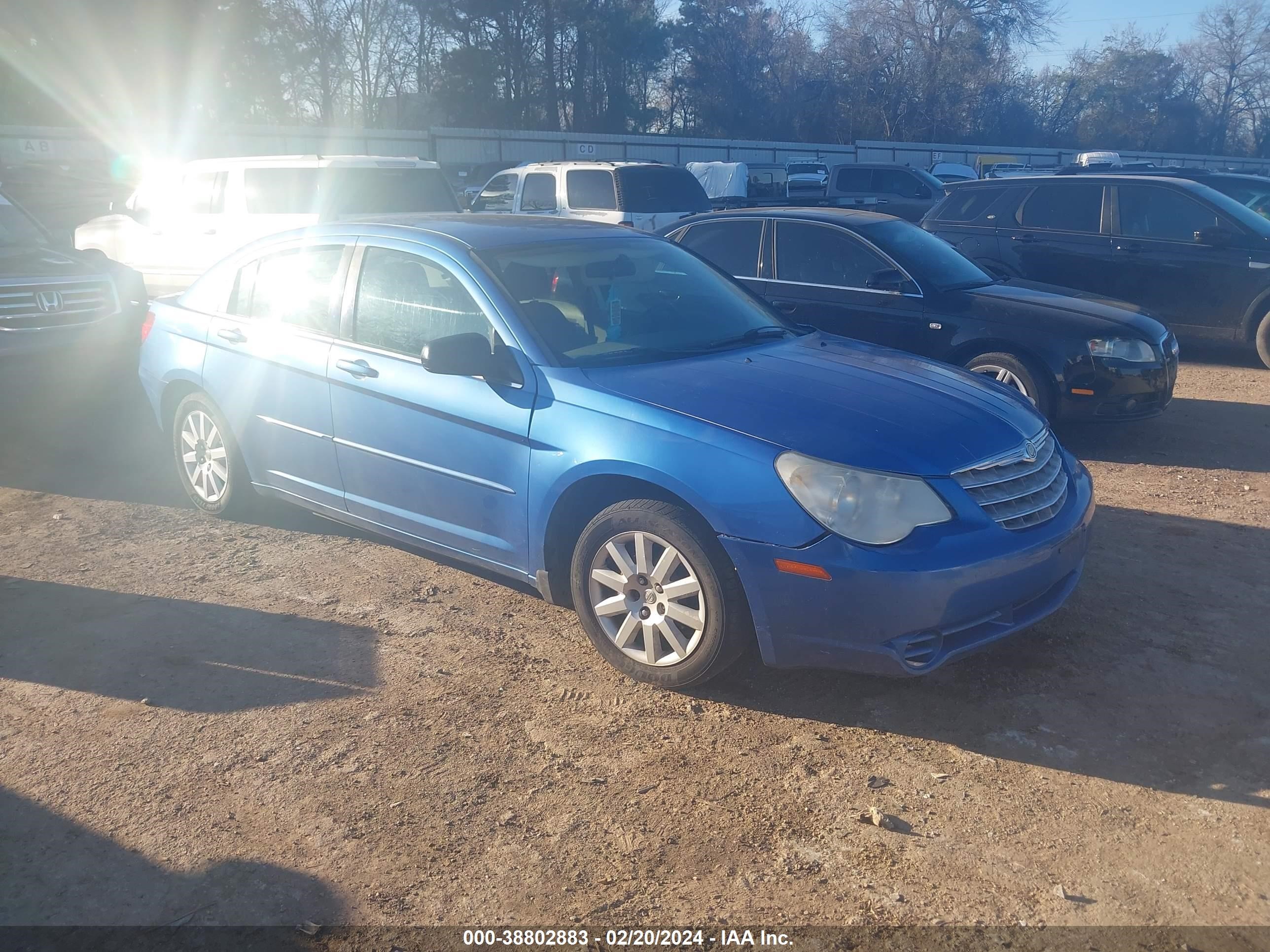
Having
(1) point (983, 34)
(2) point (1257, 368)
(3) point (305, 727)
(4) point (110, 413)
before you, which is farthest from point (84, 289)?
(1) point (983, 34)

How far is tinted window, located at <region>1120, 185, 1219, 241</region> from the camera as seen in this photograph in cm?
970

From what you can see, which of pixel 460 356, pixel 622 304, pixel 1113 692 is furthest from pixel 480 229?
pixel 1113 692

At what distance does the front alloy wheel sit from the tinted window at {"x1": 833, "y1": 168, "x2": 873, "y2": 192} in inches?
814

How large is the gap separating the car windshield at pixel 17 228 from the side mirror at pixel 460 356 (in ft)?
22.9

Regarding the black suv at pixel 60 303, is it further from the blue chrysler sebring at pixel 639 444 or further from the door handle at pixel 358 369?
the door handle at pixel 358 369

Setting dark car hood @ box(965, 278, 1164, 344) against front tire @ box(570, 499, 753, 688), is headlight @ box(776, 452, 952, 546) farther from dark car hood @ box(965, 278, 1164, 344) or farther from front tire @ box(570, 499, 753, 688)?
dark car hood @ box(965, 278, 1164, 344)

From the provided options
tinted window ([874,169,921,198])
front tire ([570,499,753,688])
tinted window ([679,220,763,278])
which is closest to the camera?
front tire ([570,499,753,688])

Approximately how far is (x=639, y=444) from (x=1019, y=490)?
55.2 inches

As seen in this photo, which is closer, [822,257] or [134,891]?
[134,891]

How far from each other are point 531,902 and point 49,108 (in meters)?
38.6

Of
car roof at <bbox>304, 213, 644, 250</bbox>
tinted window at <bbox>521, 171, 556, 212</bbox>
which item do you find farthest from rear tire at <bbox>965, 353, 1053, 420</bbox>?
tinted window at <bbox>521, 171, 556, 212</bbox>

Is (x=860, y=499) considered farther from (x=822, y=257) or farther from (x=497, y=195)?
(x=497, y=195)

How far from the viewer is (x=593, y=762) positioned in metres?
3.53

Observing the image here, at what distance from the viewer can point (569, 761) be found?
3.54 metres
